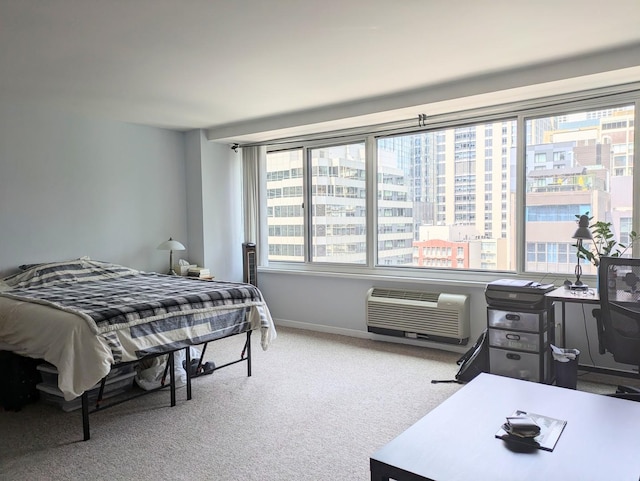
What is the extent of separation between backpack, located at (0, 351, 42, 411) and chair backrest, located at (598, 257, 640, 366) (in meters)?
3.84

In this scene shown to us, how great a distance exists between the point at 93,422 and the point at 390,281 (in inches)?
118

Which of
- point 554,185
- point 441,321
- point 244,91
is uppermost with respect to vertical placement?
point 244,91

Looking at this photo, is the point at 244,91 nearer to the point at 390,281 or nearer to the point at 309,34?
the point at 309,34

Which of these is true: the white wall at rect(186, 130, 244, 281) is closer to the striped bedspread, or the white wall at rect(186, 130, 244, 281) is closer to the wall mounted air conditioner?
the striped bedspread

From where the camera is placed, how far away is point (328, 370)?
3.93m

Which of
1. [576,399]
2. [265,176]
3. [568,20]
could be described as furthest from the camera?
[265,176]

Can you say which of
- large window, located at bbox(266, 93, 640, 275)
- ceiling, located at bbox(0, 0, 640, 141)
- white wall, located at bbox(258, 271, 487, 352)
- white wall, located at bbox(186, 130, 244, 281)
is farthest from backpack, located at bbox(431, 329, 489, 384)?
white wall, located at bbox(186, 130, 244, 281)

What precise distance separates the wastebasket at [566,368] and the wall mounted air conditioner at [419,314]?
106 centimetres

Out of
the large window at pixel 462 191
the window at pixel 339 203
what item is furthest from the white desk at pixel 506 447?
the window at pixel 339 203

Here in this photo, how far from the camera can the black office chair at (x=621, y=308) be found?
2836mm

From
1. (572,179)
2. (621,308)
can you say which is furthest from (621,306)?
(572,179)

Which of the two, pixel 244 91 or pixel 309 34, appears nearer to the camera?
pixel 309 34

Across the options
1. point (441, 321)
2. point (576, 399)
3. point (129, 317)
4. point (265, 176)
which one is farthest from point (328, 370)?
point (265, 176)

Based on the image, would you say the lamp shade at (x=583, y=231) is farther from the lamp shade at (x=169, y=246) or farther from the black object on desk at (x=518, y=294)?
the lamp shade at (x=169, y=246)
